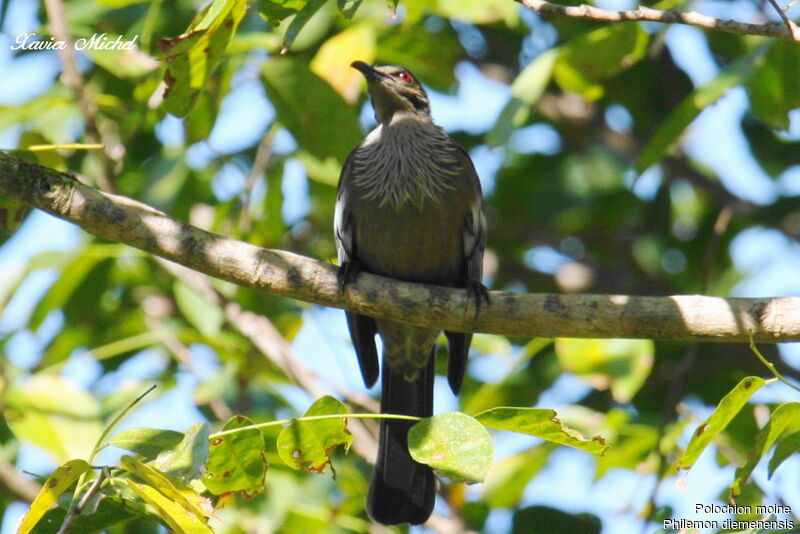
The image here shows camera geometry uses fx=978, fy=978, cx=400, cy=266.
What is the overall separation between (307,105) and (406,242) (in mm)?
887

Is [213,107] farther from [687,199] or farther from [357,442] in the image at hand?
[687,199]

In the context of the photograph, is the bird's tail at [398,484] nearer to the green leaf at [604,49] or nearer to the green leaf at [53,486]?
the green leaf at [604,49]

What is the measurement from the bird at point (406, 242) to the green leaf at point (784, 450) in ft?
7.35

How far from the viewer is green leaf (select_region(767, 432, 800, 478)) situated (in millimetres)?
2770

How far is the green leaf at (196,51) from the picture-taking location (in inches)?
110

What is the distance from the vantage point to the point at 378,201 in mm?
5109

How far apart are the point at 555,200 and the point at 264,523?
2706 mm

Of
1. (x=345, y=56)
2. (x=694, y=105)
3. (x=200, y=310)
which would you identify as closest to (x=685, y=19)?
(x=694, y=105)

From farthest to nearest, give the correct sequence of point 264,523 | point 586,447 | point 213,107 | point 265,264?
point 264,523 < point 213,107 < point 265,264 < point 586,447

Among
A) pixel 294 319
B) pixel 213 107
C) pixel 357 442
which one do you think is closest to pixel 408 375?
pixel 357 442

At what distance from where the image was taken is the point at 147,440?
109 inches

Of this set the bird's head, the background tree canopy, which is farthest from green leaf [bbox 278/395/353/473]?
the bird's head

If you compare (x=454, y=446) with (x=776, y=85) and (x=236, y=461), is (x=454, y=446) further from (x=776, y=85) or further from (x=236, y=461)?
(x=776, y=85)

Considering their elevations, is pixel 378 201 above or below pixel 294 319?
above
